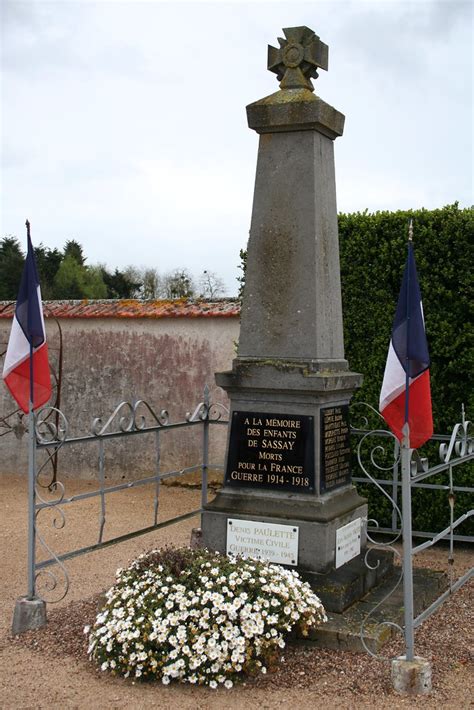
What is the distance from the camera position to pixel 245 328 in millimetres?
5773

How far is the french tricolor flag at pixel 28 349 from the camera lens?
5.28m

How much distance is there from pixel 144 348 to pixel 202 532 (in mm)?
5656

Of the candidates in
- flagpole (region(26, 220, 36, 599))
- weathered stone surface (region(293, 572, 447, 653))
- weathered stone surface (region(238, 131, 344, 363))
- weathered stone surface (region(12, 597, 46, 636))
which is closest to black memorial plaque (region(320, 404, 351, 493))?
weathered stone surface (region(238, 131, 344, 363))

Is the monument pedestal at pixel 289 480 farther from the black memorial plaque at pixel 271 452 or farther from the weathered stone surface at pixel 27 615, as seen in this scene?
the weathered stone surface at pixel 27 615

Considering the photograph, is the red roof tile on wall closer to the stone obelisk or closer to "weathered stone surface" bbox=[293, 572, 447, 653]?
the stone obelisk

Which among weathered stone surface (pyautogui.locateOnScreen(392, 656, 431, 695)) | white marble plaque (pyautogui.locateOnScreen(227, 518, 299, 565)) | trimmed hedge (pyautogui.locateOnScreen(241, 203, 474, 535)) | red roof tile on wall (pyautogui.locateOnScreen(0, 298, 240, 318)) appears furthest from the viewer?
red roof tile on wall (pyautogui.locateOnScreen(0, 298, 240, 318))

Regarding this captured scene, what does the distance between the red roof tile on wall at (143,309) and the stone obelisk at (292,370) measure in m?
4.82

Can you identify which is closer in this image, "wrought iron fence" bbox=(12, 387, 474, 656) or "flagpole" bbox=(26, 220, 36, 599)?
"wrought iron fence" bbox=(12, 387, 474, 656)

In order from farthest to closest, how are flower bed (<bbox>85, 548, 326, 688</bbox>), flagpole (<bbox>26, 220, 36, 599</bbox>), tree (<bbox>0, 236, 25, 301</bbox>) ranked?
tree (<bbox>0, 236, 25, 301</bbox>), flagpole (<bbox>26, 220, 36, 599</bbox>), flower bed (<bbox>85, 548, 326, 688</bbox>)

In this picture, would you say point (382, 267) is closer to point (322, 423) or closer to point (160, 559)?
point (322, 423)

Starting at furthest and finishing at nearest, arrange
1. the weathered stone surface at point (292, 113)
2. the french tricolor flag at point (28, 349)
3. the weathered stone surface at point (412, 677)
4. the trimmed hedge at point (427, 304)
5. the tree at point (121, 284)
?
the tree at point (121, 284), the trimmed hedge at point (427, 304), the weathered stone surface at point (292, 113), the french tricolor flag at point (28, 349), the weathered stone surface at point (412, 677)

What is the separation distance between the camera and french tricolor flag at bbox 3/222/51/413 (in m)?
5.28

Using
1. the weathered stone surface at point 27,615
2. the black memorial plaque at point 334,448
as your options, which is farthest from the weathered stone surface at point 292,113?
the weathered stone surface at point 27,615

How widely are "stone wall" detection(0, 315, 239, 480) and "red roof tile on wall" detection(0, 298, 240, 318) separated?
0.09 metres
